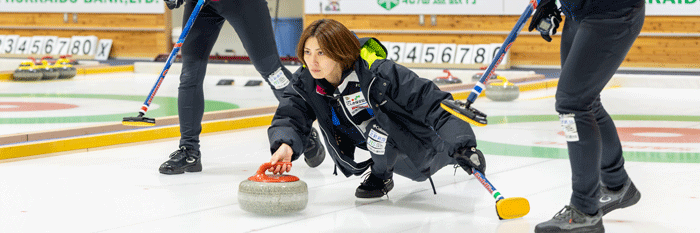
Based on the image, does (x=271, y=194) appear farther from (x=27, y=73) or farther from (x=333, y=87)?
(x=27, y=73)

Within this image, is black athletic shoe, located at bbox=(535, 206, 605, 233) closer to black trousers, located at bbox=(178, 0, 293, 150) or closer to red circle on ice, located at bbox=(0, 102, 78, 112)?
black trousers, located at bbox=(178, 0, 293, 150)

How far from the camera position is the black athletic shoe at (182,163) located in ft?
12.3

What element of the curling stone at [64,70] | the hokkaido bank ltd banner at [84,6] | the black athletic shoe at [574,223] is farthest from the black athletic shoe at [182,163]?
the hokkaido bank ltd banner at [84,6]

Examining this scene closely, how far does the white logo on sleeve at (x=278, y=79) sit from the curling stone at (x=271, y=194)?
118 centimetres

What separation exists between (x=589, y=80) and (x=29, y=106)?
550cm

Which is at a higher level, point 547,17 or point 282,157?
point 547,17

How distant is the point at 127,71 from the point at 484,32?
5.08 meters

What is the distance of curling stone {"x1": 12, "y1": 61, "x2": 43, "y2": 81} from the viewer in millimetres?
9703

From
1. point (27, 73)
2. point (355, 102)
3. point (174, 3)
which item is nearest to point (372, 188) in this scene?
point (355, 102)

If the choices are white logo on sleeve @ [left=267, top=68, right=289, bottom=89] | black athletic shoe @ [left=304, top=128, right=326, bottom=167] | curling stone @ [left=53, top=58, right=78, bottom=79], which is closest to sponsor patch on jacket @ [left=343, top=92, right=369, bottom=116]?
black athletic shoe @ [left=304, top=128, right=326, bottom=167]

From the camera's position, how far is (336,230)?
2643 millimetres

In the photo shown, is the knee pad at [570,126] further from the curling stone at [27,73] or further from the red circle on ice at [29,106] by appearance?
the curling stone at [27,73]

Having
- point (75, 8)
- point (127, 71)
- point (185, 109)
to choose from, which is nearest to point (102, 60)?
point (75, 8)

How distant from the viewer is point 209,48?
12.8 feet
